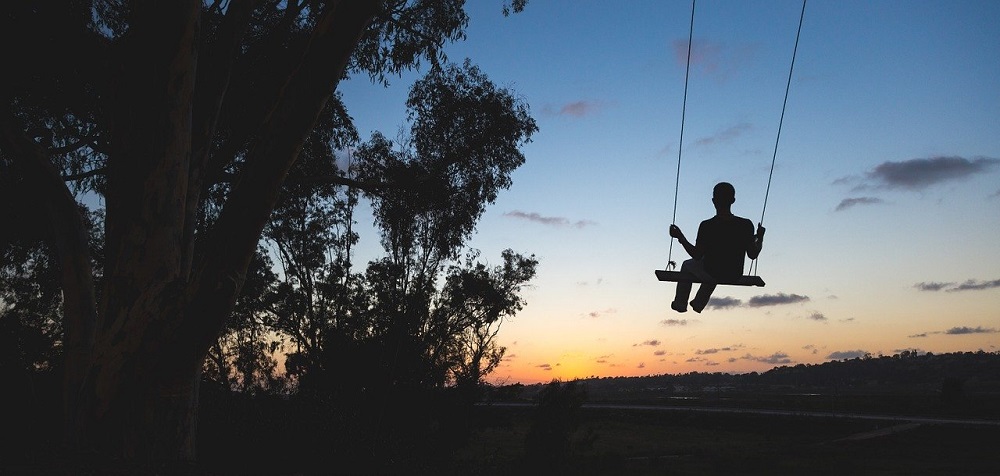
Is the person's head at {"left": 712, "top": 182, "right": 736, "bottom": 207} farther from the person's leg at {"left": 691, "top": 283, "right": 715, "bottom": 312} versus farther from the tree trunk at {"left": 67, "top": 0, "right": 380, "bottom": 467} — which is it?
the tree trunk at {"left": 67, "top": 0, "right": 380, "bottom": 467}

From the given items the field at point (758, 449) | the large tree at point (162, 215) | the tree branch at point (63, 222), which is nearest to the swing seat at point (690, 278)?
the large tree at point (162, 215)

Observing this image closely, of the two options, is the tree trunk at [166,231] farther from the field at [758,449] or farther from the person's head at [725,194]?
the field at [758,449]

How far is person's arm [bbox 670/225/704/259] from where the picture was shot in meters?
7.77

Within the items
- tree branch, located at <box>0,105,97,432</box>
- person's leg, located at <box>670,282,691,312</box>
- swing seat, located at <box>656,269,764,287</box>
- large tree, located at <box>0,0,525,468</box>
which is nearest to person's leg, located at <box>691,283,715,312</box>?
person's leg, located at <box>670,282,691,312</box>

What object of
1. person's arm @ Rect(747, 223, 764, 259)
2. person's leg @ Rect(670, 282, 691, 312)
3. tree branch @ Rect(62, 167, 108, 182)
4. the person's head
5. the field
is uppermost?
tree branch @ Rect(62, 167, 108, 182)

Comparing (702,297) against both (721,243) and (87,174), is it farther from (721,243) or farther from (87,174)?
(87,174)

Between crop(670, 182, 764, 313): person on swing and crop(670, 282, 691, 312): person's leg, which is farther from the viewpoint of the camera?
crop(670, 282, 691, 312): person's leg

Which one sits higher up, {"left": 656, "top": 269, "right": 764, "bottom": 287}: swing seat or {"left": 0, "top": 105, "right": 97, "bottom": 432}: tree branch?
{"left": 0, "top": 105, "right": 97, "bottom": 432}: tree branch

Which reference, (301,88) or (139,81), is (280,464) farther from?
(301,88)

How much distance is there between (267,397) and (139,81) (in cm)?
1080

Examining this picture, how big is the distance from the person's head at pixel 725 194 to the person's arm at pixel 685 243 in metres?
0.56

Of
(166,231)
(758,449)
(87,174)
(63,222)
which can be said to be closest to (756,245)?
(166,231)

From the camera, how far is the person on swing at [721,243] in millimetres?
7805

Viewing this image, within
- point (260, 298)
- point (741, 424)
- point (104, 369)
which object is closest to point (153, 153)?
point (104, 369)
